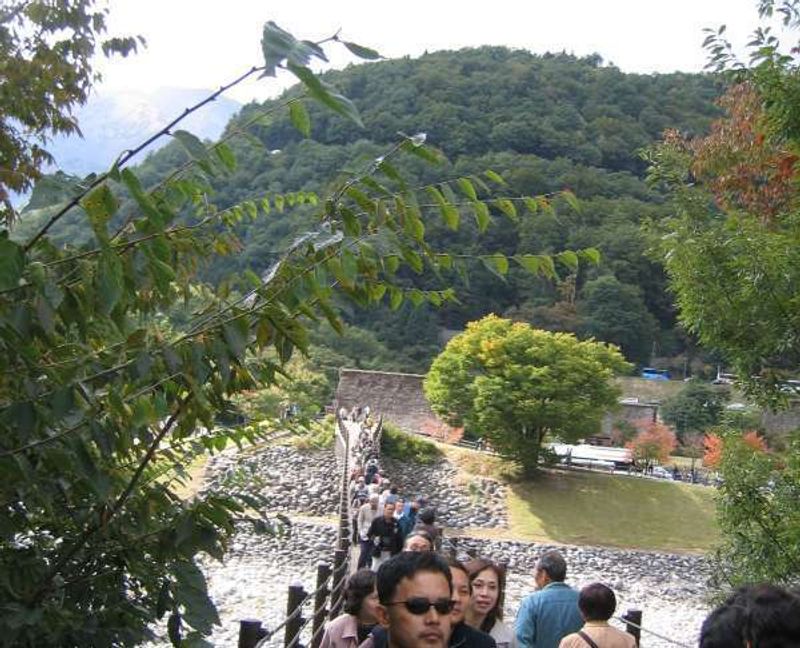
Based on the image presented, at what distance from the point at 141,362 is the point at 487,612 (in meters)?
2.74

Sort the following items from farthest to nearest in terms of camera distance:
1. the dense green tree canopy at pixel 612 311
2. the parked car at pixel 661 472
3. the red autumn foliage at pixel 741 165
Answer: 1. the dense green tree canopy at pixel 612 311
2. the parked car at pixel 661 472
3. the red autumn foliage at pixel 741 165

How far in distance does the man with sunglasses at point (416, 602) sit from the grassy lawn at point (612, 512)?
78.3 ft

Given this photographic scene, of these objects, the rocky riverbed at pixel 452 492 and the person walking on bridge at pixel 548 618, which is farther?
the rocky riverbed at pixel 452 492

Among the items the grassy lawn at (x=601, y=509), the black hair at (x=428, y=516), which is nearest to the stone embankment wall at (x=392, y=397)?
the grassy lawn at (x=601, y=509)

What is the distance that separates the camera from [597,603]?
3324 mm

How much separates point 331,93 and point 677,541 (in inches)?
1055

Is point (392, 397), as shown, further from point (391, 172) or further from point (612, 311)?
point (391, 172)

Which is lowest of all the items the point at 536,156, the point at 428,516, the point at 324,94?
the point at 428,516

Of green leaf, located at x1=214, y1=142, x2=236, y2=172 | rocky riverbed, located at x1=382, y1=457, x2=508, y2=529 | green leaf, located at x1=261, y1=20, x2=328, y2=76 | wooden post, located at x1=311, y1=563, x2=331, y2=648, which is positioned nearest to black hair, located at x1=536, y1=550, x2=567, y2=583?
wooden post, located at x1=311, y1=563, x2=331, y2=648

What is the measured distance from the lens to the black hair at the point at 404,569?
2168 millimetres

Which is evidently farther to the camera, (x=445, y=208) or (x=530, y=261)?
(x=530, y=261)

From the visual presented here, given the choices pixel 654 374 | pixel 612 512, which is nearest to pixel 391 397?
pixel 612 512

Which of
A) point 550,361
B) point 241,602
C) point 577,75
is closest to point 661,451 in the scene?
point 550,361

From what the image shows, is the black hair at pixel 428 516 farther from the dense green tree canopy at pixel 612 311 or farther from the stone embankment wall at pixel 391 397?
the dense green tree canopy at pixel 612 311
